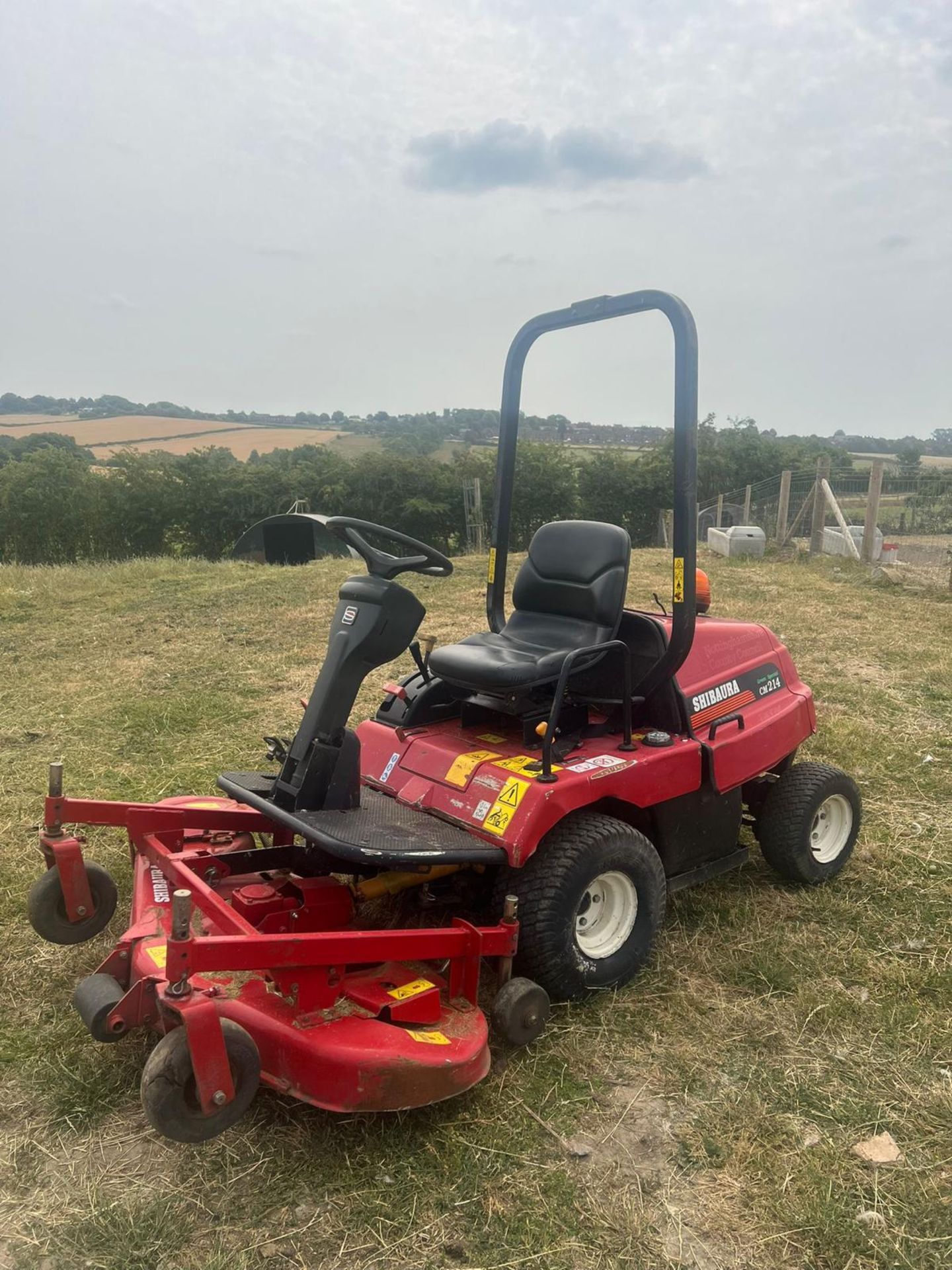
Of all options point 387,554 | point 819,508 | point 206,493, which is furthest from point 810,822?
point 206,493

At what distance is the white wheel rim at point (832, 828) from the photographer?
398 cm

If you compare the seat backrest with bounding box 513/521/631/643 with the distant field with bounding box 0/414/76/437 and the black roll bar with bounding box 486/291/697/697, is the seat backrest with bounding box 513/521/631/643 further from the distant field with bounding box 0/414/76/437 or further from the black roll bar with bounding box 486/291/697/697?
the distant field with bounding box 0/414/76/437

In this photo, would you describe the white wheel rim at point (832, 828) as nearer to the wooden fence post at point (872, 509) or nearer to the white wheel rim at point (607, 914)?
the white wheel rim at point (607, 914)

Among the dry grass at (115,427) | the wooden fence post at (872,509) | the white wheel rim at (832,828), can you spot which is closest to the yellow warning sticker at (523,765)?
the white wheel rim at (832,828)

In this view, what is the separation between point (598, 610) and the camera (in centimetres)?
350

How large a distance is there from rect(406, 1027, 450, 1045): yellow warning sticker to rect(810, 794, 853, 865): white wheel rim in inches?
82.9

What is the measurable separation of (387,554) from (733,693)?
1561 millimetres

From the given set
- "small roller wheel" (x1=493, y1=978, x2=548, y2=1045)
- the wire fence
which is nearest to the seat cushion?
"small roller wheel" (x1=493, y1=978, x2=548, y2=1045)

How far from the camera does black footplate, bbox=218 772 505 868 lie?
2684 millimetres

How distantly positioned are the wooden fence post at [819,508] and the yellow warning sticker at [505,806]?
42.5 ft

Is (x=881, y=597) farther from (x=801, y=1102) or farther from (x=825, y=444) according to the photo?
(x=825, y=444)

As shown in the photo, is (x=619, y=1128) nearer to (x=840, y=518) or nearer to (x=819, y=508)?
(x=840, y=518)

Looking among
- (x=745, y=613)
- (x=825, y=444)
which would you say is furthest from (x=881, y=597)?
(x=825, y=444)

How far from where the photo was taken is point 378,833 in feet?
9.31
